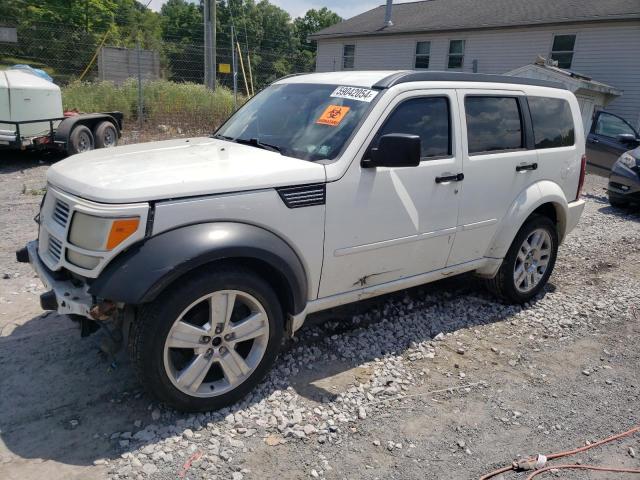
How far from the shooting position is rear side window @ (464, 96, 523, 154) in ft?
13.4

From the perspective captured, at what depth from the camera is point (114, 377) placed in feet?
11.0

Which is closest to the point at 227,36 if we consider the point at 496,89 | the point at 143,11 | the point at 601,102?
the point at 143,11

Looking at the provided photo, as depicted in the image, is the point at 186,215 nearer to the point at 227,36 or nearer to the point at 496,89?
the point at 496,89

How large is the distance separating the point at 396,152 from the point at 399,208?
48 cm

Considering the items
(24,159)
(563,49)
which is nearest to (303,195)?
(24,159)

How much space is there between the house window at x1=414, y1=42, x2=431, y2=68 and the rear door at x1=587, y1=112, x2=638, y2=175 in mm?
13780

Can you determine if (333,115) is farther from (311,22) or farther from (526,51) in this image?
(311,22)

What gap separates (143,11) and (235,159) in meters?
54.1

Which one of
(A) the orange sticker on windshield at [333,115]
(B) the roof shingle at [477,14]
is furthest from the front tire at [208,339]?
(B) the roof shingle at [477,14]

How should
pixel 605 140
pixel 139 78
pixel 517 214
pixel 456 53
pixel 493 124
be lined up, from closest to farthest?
pixel 493 124 < pixel 517 214 < pixel 605 140 < pixel 139 78 < pixel 456 53

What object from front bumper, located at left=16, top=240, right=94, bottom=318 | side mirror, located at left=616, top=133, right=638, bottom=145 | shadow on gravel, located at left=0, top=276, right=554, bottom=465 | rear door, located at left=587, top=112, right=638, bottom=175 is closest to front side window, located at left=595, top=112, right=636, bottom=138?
rear door, located at left=587, top=112, right=638, bottom=175

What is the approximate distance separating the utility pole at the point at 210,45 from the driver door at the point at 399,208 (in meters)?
13.7

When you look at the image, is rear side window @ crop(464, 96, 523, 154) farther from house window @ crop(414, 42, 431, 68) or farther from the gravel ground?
house window @ crop(414, 42, 431, 68)

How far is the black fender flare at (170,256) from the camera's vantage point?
2.61 meters
